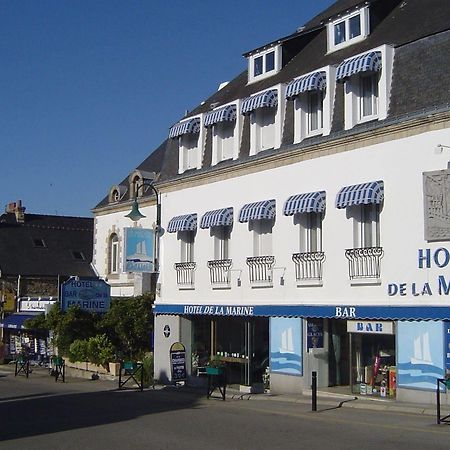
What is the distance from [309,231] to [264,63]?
21.9 ft

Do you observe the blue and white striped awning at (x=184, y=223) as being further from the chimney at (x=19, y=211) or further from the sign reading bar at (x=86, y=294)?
the chimney at (x=19, y=211)

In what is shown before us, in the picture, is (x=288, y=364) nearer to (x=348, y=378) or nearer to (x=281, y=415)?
(x=348, y=378)

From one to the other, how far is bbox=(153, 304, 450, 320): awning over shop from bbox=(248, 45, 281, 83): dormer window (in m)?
7.56

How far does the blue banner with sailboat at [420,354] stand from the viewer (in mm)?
17531

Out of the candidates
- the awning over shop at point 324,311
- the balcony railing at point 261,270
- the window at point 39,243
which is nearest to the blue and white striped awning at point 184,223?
the awning over shop at point 324,311

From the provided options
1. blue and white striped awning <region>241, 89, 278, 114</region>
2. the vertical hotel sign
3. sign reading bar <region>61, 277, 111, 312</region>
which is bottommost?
sign reading bar <region>61, 277, 111, 312</region>

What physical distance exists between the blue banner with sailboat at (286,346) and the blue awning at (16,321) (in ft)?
A: 60.8

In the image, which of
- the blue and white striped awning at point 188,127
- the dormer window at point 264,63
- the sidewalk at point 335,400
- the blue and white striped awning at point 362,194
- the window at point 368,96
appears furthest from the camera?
the blue and white striped awning at point 188,127

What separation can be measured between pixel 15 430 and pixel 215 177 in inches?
457

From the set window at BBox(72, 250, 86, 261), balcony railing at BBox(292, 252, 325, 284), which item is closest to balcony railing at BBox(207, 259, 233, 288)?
balcony railing at BBox(292, 252, 325, 284)

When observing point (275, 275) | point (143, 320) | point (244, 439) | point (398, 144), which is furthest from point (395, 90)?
point (143, 320)

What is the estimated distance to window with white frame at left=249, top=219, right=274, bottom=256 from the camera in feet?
76.4

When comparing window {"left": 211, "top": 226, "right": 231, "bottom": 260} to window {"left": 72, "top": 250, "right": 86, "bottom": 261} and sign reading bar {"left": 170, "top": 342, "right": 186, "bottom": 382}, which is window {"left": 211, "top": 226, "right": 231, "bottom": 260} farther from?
window {"left": 72, "top": 250, "right": 86, "bottom": 261}

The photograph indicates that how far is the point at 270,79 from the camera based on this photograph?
2491 cm
